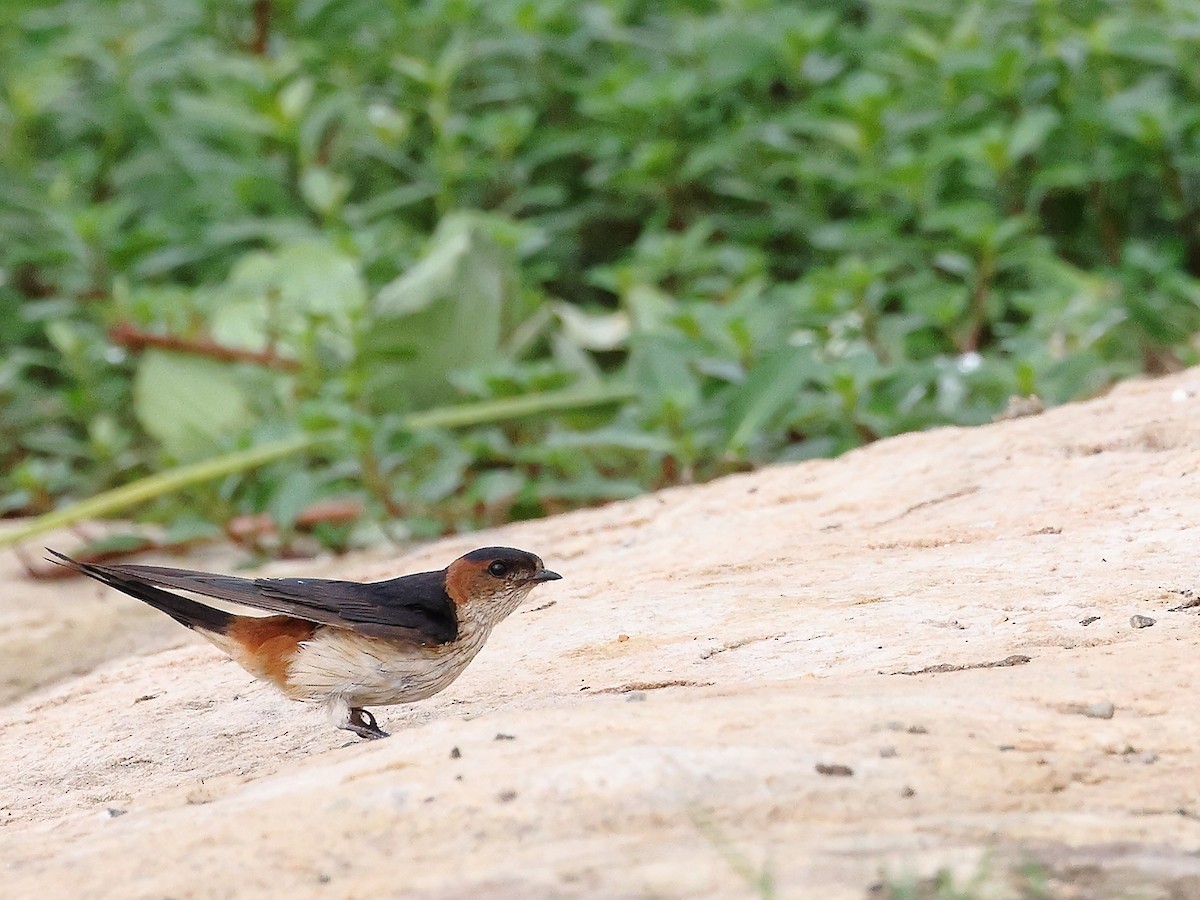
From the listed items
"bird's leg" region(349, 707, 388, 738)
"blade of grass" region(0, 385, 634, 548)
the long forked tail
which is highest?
the long forked tail

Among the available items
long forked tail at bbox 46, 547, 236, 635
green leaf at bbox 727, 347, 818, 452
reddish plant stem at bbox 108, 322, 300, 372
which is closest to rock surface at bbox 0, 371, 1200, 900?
long forked tail at bbox 46, 547, 236, 635

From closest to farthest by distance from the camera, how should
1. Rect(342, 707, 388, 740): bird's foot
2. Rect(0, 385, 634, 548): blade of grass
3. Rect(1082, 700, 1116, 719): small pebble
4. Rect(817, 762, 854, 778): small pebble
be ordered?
Rect(817, 762, 854, 778): small pebble < Rect(1082, 700, 1116, 719): small pebble < Rect(342, 707, 388, 740): bird's foot < Rect(0, 385, 634, 548): blade of grass

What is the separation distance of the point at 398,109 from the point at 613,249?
1259mm

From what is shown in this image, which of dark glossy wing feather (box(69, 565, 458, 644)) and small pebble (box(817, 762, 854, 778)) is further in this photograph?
dark glossy wing feather (box(69, 565, 458, 644))

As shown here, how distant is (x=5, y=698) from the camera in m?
4.65

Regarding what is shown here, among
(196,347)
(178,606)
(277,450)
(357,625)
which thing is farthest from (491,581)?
(196,347)

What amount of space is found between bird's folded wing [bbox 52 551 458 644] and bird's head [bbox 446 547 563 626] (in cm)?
4

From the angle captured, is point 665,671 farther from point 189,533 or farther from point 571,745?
point 189,533

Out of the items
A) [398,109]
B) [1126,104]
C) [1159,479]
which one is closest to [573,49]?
[398,109]

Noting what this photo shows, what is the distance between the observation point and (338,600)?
3.29m

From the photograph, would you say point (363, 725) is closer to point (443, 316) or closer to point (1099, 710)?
point (1099, 710)

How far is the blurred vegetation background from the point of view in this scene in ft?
18.8

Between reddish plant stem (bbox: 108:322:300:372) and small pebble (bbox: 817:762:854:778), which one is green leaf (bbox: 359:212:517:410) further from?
small pebble (bbox: 817:762:854:778)

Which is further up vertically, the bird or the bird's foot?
the bird
